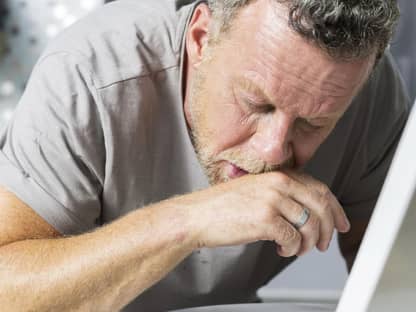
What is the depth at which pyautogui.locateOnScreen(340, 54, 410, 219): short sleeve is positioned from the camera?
1138 mm

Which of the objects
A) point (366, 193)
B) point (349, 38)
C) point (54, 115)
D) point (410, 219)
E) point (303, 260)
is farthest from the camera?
point (303, 260)

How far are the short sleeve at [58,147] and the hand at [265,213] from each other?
16 cm

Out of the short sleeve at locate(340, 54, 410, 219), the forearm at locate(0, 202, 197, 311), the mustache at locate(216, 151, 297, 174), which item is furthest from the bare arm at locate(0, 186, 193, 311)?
the short sleeve at locate(340, 54, 410, 219)

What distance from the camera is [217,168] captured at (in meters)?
0.94

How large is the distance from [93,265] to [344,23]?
1.21 feet

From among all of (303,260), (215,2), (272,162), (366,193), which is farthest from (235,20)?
(303,260)

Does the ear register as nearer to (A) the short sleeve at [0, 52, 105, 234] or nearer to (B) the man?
(B) the man

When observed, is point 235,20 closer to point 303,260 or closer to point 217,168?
point 217,168

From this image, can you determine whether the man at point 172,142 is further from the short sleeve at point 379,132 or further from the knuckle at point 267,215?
the short sleeve at point 379,132

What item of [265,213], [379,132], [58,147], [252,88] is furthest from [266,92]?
[379,132]

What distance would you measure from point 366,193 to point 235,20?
1.42 feet

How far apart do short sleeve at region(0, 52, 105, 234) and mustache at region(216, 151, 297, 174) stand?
16 cm

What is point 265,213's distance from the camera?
0.78 m

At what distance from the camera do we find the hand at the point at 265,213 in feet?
2.57
